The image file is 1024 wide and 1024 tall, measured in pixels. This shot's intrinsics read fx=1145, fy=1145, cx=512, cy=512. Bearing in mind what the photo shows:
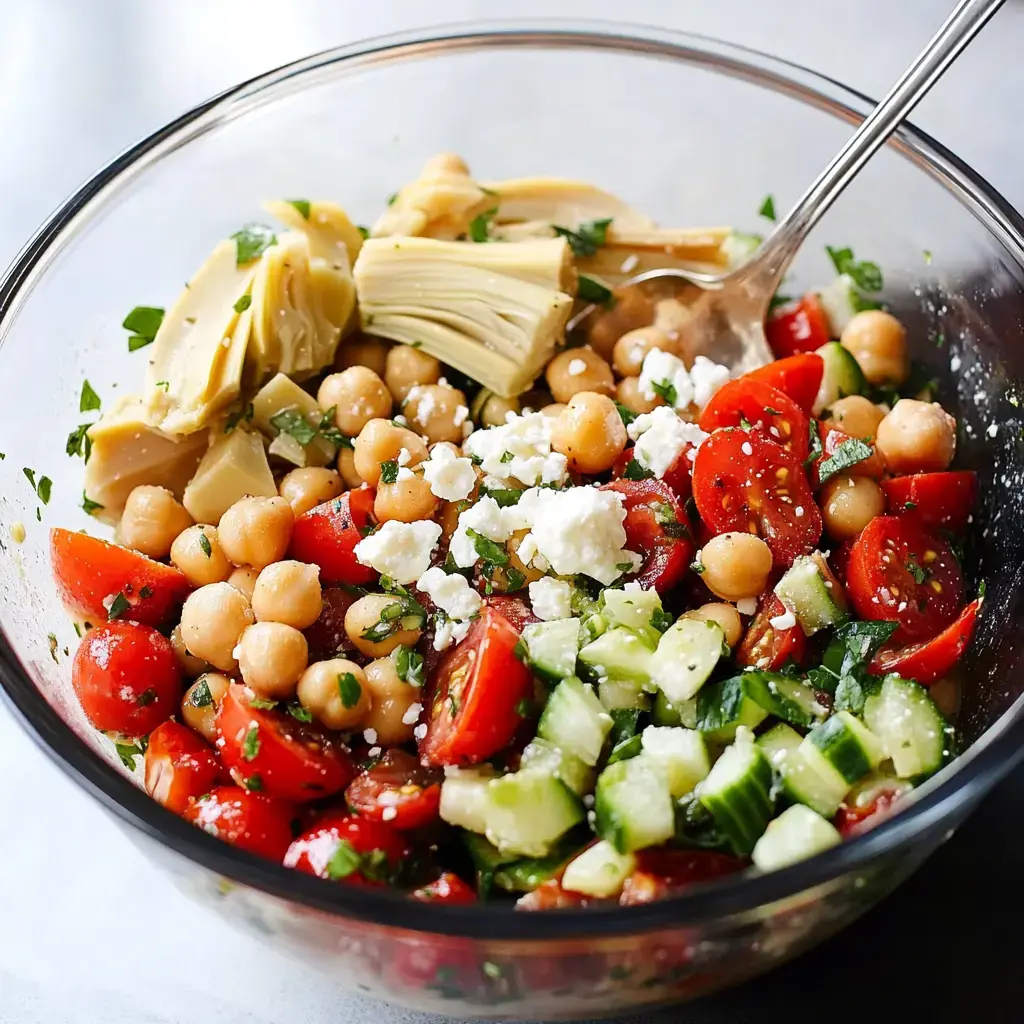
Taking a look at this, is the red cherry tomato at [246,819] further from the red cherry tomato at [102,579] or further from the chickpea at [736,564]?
the chickpea at [736,564]

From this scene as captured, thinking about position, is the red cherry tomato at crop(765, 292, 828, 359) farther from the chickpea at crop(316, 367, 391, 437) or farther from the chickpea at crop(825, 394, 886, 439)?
the chickpea at crop(316, 367, 391, 437)

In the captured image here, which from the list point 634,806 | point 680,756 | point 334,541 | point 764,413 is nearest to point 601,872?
point 634,806

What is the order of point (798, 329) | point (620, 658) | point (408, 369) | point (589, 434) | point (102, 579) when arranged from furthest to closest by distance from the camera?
point (798, 329)
point (408, 369)
point (589, 434)
point (102, 579)
point (620, 658)

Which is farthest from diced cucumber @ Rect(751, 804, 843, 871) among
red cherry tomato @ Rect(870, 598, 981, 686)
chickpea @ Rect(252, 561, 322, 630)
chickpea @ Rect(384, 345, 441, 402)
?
chickpea @ Rect(384, 345, 441, 402)

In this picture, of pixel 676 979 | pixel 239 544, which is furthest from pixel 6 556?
pixel 676 979

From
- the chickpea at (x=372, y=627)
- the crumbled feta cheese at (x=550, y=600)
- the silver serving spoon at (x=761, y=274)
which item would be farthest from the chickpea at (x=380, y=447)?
the silver serving spoon at (x=761, y=274)

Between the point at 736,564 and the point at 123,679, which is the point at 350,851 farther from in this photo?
the point at 736,564
